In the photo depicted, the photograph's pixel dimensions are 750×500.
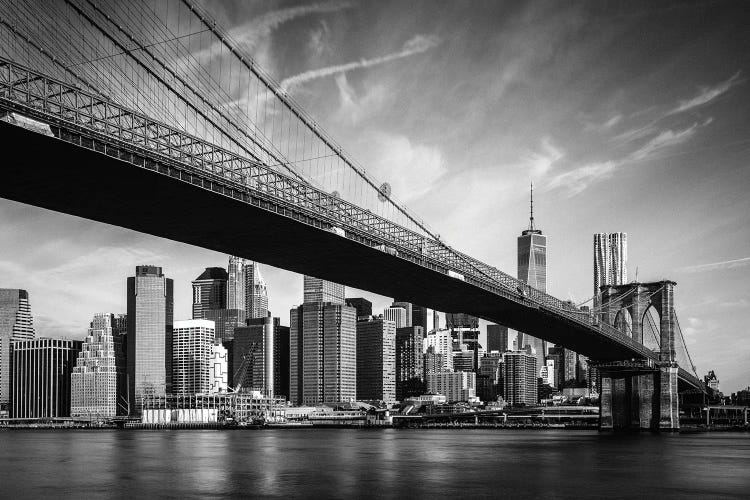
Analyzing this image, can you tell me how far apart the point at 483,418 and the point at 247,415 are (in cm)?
5368

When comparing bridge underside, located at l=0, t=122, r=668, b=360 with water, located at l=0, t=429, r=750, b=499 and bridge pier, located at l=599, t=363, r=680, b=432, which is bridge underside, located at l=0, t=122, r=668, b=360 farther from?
bridge pier, located at l=599, t=363, r=680, b=432

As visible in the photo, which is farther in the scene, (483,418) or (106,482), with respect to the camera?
(483,418)

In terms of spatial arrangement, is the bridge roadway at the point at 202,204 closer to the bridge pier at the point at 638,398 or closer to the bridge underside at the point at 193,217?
the bridge underside at the point at 193,217

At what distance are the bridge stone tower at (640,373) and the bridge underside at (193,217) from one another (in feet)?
71.3

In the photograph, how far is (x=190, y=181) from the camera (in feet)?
127

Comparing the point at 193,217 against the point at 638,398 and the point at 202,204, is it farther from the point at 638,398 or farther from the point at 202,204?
the point at 638,398

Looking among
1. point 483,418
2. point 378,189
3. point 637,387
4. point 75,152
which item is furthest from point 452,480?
point 483,418

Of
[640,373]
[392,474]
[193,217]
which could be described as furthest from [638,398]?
[193,217]

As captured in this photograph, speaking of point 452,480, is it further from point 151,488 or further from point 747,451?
point 747,451

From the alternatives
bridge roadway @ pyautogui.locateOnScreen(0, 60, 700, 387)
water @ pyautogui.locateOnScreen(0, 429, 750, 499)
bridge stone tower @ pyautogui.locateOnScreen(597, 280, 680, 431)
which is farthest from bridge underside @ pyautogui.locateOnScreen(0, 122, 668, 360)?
bridge stone tower @ pyautogui.locateOnScreen(597, 280, 680, 431)

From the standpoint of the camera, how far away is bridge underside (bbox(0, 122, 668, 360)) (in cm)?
3531

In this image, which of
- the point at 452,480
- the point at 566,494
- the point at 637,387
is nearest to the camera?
the point at 566,494

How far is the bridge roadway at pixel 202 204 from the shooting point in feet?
111

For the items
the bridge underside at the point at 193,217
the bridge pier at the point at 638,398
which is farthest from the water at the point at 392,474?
the bridge pier at the point at 638,398
